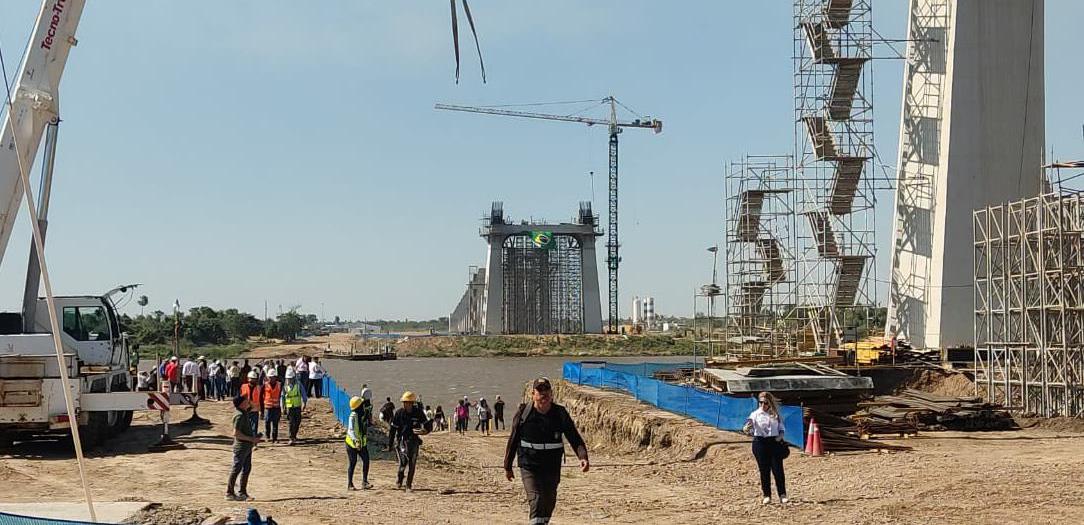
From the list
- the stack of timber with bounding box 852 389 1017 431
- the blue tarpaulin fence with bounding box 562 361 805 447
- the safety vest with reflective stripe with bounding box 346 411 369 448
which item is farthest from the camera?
the stack of timber with bounding box 852 389 1017 431

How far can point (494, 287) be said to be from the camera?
147m

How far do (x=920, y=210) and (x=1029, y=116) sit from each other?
478 cm

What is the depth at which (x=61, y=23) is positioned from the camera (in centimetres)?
1934

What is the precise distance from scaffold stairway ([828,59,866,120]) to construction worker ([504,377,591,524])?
35.0 meters

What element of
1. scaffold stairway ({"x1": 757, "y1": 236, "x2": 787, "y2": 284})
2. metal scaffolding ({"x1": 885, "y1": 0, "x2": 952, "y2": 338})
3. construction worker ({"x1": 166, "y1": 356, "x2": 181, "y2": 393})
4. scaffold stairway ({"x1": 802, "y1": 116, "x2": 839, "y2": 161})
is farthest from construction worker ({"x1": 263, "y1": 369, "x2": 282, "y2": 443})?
scaffold stairway ({"x1": 757, "y1": 236, "x2": 787, "y2": 284})

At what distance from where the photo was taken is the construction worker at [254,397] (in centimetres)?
1529

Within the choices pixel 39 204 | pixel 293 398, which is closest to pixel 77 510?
pixel 39 204

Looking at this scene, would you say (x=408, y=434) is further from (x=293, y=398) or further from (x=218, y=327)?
(x=218, y=327)

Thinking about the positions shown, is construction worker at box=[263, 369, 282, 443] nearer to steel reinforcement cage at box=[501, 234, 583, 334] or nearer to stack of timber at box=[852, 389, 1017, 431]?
stack of timber at box=[852, 389, 1017, 431]

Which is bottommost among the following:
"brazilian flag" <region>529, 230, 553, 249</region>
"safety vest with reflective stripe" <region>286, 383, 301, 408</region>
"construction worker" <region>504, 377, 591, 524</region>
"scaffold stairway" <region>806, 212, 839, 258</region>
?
"safety vest with reflective stripe" <region>286, 383, 301, 408</region>

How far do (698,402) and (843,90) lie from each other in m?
20.5

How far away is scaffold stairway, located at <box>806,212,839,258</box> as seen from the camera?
42531 millimetres

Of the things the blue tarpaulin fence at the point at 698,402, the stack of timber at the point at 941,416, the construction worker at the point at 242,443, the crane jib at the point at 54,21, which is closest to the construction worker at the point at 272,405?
the construction worker at the point at 242,443

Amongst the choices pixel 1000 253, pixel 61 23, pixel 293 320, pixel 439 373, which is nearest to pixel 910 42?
pixel 1000 253
